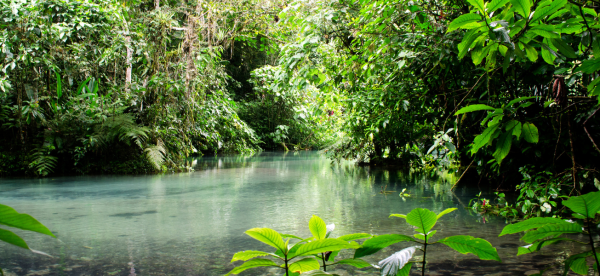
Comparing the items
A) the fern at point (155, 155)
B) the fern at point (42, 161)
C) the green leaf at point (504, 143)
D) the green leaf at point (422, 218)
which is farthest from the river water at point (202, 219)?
the green leaf at point (422, 218)

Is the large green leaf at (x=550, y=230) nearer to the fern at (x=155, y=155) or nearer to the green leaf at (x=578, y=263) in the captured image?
the green leaf at (x=578, y=263)

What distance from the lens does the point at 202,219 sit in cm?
289

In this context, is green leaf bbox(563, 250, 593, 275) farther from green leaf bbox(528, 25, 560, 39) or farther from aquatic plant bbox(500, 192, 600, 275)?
green leaf bbox(528, 25, 560, 39)

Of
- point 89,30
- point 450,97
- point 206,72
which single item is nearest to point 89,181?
point 89,30

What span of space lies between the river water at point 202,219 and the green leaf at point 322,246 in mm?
Result: 1182

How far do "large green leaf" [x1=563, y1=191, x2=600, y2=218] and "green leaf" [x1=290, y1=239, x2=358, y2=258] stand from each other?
1.16 feet

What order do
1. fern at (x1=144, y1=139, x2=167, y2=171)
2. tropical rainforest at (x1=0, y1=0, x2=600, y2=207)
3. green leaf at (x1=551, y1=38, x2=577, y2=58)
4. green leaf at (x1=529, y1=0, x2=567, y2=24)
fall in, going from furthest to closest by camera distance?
fern at (x1=144, y1=139, x2=167, y2=171) → tropical rainforest at (x1=0, y1=0, x2=600, y2=207) → green leaf at (x1=551, y1=38, x2=577, y2=58) → green leaf at (x1=529, y1=0, x2=567, y2=24)

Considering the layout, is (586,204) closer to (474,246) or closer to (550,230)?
(550,230)

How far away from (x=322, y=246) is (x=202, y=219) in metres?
2.39

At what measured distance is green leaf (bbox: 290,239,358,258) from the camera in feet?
2.13

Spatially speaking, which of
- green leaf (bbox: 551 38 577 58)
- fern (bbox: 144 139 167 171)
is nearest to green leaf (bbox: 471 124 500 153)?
green leaf (bbox: 551 38 577 58)

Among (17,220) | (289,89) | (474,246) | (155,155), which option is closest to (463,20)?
(474,246)

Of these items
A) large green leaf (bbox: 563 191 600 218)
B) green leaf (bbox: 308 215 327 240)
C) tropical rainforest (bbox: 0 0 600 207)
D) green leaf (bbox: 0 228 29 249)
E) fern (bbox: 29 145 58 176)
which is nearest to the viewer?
green leaf (bbox: 0 228 29 249)

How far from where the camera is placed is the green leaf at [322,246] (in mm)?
649
